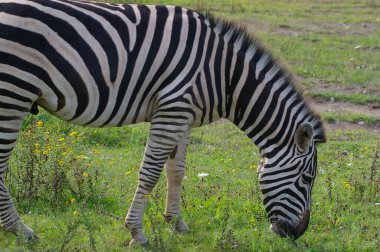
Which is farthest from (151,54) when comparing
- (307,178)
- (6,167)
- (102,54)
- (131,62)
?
(307,178)

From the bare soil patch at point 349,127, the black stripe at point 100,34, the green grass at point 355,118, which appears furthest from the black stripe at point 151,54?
the green grass at point 355,118

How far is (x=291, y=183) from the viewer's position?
22.2 feet

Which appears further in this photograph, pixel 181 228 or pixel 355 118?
pixel 355 118

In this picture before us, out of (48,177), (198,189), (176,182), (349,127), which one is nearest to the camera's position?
(176,182)

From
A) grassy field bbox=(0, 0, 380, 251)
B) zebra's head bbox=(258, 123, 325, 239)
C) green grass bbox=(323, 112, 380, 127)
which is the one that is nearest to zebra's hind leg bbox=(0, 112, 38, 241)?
grassy field bbox=(0, 0, 380, 251)

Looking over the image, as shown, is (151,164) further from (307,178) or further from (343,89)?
(343,89)

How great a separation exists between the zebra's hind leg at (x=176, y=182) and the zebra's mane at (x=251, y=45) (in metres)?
1.06

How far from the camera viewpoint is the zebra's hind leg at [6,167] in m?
6.19

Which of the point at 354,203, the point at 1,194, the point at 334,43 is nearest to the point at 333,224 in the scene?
the point at 354,203

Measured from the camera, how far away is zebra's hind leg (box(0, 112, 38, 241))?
619 centimetres

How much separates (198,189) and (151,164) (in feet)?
5.70

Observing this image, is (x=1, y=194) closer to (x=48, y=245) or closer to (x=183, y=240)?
(x=48, y=245)

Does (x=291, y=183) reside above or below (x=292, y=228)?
above

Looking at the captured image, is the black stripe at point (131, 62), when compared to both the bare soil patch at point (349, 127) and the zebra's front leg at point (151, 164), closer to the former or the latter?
the zebra's front leg at point (151, 164)
